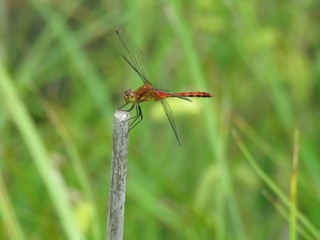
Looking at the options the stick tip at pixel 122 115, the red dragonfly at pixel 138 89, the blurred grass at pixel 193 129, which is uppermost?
the stick tip at pixel 122 115

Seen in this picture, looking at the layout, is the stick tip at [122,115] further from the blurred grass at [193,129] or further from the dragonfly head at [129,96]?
the blurred grass at [193,129]

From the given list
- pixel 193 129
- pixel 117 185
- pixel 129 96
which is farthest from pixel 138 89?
pixel 193 129

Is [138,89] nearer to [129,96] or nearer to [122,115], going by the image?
[129,96]

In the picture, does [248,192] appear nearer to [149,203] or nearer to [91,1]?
[149,203]

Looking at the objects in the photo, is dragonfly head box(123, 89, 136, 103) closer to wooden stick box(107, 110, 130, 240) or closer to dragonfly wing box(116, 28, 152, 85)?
dragonfly wing box(116, 28, 152, 85)

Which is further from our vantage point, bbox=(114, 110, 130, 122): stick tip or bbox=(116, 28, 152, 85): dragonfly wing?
bbox=(116, 28, 152, 85): dragonfly wing

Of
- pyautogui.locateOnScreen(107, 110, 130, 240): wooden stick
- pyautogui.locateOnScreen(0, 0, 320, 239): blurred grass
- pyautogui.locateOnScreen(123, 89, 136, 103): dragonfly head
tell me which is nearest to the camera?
pyautogui.locateOnScreen(107, 110, 130, 240): wooden stick

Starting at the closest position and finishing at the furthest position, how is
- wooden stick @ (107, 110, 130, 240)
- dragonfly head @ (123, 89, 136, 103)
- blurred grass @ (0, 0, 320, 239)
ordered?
wooden stick @ (107, 110, 130, 240)
dragonfly head @ (123, 89, 136, 103)
blurred grass @ (0, 0, 320, 239)

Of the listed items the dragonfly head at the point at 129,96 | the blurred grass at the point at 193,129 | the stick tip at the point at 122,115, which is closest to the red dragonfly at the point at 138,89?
the dragonfly head at the point at 129,96

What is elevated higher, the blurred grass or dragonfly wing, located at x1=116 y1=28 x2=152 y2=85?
dragonfly wing, located at x1=116 y1=28 x2=152 y2=85

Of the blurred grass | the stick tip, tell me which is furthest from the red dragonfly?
the stick tip
